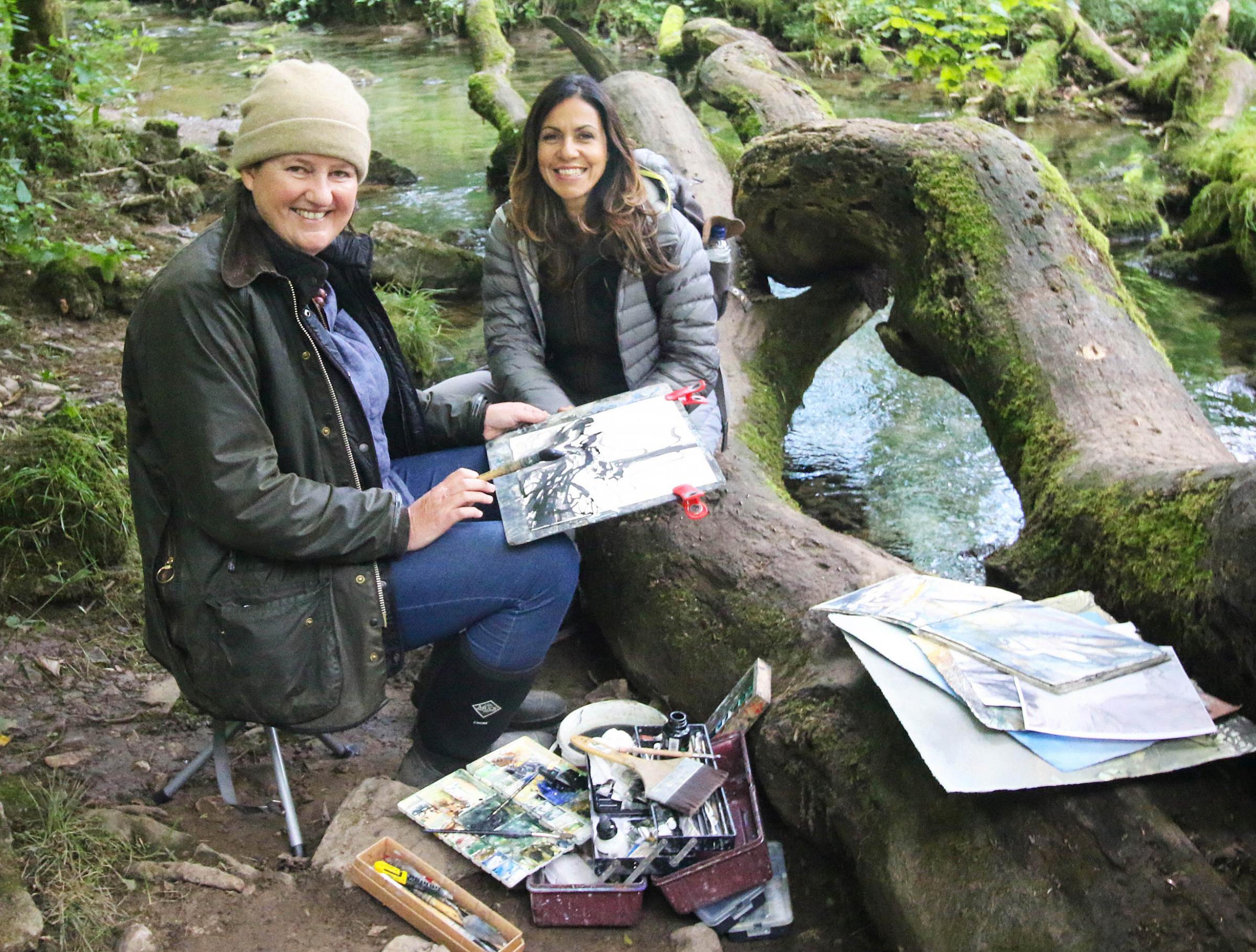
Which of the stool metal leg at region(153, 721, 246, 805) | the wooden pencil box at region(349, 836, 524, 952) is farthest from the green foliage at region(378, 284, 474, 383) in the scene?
the wooden pencil box at region(349, 836, 524, 952)

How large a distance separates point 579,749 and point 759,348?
9.09 ft

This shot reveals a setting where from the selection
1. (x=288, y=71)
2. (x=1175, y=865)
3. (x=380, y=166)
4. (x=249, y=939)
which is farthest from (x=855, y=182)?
(x=380, y=166)

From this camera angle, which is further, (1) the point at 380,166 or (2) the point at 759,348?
(1) the point at 380,166

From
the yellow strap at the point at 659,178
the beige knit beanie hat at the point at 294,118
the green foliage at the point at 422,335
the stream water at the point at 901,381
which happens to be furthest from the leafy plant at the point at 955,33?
the beige knit beanie hat at the point at 294,118

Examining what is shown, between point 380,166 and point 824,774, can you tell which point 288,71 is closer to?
point 824,774

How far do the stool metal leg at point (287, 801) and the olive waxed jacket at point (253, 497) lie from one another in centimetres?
22

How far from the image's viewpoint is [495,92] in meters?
8.95

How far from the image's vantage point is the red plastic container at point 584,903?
2.46m

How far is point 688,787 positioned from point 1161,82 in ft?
39.2

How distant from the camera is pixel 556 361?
3764 mm

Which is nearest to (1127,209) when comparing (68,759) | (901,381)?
(901,381)

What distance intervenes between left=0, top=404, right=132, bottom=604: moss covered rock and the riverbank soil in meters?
0.12

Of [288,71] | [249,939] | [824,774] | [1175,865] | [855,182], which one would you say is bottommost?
[249,939]

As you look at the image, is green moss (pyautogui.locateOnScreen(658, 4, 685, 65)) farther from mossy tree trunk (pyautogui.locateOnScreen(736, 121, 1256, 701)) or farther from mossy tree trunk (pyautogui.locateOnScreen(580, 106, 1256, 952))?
mossy tree trunk (pyautogui.locateOnScreen(736, 121, 1256, 701))
